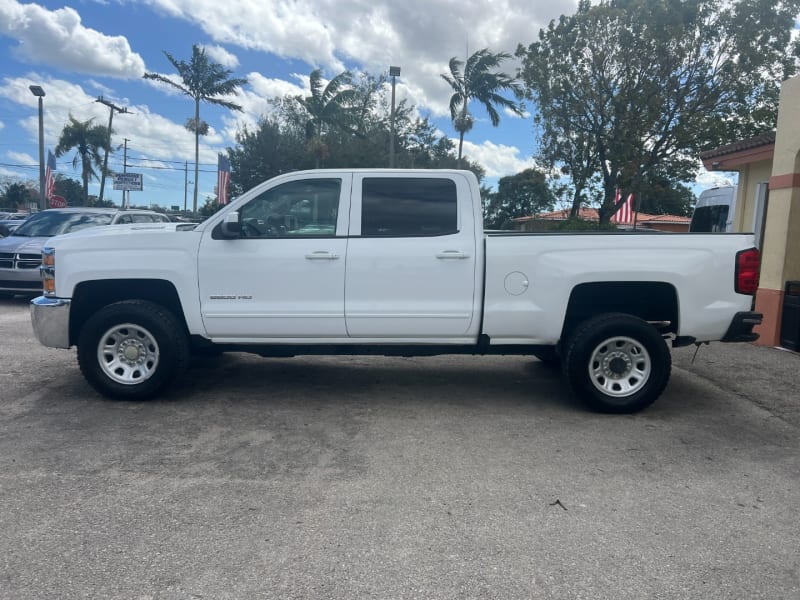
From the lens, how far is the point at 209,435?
16.5ft

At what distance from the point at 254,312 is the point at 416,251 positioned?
58.8 inches

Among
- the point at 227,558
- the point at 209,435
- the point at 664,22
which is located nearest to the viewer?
the point at 227,558

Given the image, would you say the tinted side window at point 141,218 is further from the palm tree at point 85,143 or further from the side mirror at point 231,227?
the palm tree at point 85,143

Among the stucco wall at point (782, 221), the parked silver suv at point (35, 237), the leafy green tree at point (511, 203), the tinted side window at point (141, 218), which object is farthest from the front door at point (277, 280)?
the leafy green tree at point (511, 203)

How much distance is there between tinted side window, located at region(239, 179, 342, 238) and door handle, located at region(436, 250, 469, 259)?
97 centimetres

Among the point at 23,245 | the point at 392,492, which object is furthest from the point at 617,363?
the point at 23,245

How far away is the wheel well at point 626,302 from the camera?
563cm

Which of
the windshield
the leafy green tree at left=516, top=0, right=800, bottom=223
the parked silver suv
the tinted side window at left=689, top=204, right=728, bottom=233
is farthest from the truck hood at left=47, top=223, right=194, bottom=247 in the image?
the leafy green tree at left=516, top=0, right=800, bottom=223

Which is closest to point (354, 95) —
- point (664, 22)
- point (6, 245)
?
point (664, 22)

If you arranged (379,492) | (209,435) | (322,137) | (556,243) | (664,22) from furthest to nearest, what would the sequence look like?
1. (322,137)
2. (664,22)
3. (556,243)
4. (209,435)
5. (379,492)

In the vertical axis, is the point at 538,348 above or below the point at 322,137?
below

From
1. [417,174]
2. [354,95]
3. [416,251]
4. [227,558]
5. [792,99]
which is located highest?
[354,95]

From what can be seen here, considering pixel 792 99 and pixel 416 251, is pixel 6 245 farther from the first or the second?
pixel 792 99

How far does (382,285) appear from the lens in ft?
18.1
